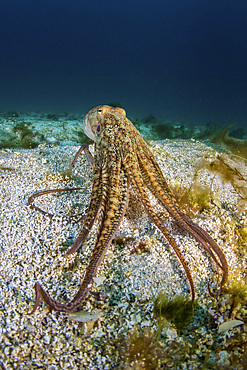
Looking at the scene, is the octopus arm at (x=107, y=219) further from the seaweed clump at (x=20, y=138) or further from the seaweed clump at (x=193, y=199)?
the seaweed clump at (x=20, y=138)

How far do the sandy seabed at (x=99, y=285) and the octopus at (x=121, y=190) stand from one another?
22 cm

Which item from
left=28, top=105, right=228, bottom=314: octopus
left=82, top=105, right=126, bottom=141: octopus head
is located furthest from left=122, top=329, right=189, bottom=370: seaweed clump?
left=82, top=105, right=126, bottom=141: octopus head

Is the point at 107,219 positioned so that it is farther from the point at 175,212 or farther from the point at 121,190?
the point at 175,212

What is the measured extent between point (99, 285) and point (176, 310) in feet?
2.46

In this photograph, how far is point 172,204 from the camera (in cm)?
213

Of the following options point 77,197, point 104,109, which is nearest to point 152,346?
point 77,197

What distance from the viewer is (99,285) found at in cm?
217

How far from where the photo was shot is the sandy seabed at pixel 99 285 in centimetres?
167

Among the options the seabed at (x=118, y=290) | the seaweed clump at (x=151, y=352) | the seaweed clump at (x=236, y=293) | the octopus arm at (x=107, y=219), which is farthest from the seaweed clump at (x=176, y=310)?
the octopus arm at (x=107, y=219)

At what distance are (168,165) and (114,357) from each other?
3463 millimetres

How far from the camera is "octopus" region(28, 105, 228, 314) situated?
6.42 ft

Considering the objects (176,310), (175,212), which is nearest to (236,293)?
(176,310)

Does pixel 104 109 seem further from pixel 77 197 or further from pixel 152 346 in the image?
pixel 152 346

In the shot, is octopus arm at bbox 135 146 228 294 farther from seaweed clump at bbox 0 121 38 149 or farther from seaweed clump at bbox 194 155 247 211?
seaweed clump at bbox 0 121 38 149
